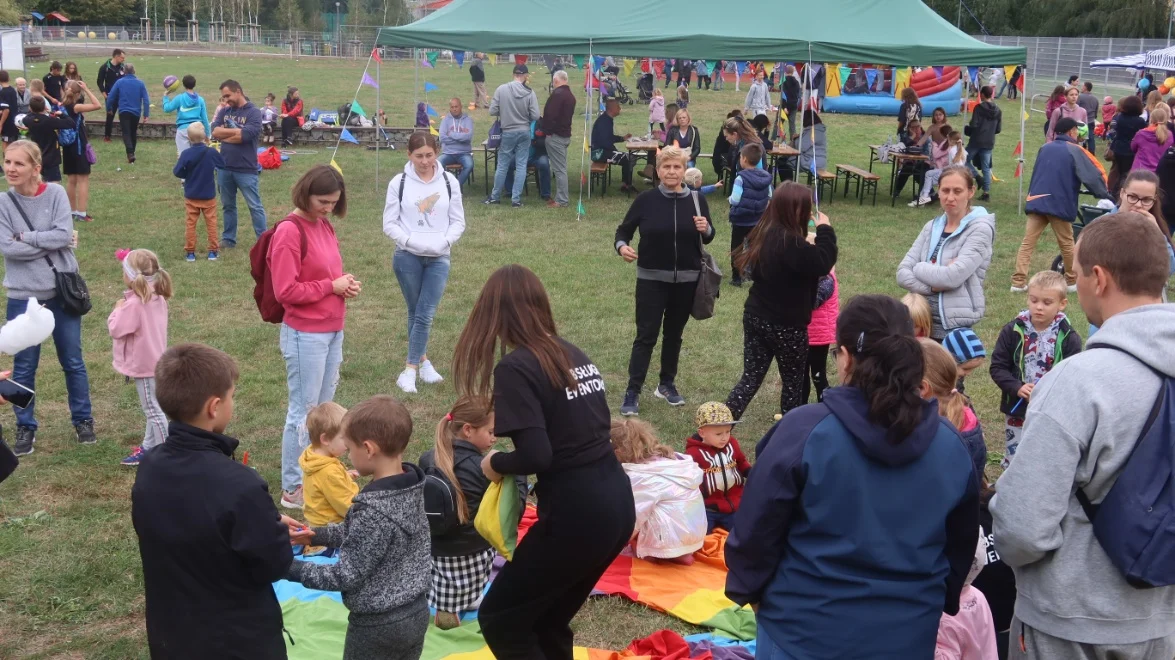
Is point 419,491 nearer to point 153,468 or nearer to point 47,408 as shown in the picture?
point 153,468

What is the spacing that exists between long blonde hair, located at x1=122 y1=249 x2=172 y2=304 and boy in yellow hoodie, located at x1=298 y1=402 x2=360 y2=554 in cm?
183

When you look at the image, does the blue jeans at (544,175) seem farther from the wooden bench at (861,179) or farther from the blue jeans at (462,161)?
the wooden bench at (861,179)

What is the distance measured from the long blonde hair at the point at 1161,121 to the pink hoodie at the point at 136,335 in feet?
35.9

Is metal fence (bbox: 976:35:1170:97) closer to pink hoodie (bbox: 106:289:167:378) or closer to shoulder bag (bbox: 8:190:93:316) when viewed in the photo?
pink hoodie (bbox: 106:289:167:378)

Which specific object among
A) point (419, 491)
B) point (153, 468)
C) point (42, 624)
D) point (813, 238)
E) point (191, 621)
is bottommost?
point (42, 624)

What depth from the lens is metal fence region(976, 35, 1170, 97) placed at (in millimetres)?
39406

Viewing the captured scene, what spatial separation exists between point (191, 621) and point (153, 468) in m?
0.45

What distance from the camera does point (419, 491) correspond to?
335 centimetres

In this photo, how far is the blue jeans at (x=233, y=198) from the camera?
1148 centimetres

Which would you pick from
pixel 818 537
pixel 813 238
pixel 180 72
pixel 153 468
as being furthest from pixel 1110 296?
pixel 180 72

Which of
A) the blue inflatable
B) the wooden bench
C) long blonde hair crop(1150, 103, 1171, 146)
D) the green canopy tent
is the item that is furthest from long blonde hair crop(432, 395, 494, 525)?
the blue inflatable

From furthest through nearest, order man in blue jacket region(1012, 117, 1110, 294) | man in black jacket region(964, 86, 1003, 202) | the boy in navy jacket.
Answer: man in black jacket region(964, 86, 1003, 202)
the boy in navy jacket
man in blue jacket region(1012, 117, 1110, 294)

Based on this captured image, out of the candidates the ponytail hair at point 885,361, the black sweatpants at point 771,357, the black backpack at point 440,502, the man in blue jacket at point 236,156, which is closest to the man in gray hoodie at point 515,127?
the man in blue jacket at point 236,156

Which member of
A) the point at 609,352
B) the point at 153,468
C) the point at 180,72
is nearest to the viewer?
the point at 153,468
